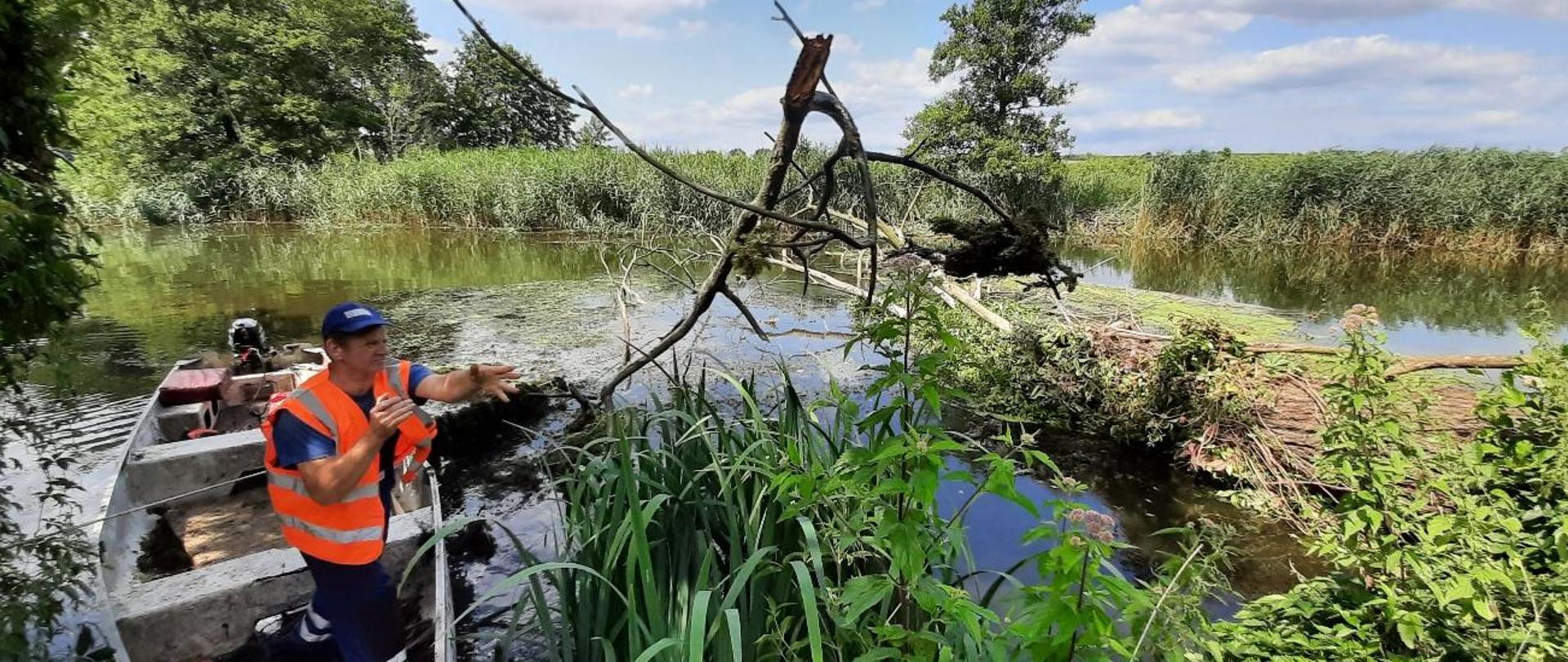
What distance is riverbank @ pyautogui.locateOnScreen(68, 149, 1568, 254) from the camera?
14.3 meters

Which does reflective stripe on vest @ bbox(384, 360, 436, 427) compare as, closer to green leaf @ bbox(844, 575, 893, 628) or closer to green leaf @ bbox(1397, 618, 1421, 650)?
green leaf @ bbox(844, 575, 893, 628)

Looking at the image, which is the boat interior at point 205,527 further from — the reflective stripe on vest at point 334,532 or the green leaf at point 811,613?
the green leaf at point 811,613

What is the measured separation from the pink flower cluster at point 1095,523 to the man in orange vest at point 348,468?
1.85m

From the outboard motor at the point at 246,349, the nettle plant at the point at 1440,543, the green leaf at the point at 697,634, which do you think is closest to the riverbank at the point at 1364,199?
the nettle plant at the point at 1440,543

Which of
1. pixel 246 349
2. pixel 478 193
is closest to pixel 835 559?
pixel 246 349

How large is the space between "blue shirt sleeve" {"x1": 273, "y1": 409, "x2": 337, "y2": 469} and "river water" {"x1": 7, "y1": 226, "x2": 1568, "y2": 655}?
492mm

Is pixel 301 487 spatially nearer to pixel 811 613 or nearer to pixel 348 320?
pixel 348 320

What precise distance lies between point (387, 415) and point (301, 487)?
514 mm

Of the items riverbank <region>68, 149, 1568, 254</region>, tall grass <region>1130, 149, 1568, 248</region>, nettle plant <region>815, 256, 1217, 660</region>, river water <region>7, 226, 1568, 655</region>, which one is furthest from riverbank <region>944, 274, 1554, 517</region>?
tall grass <region>1130, 149, 1568, 248</region>

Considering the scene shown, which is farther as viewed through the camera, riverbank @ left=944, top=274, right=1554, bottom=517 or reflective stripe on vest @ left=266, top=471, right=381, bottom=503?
riverbank @ left=944, top=274, right=1554, bottom=517

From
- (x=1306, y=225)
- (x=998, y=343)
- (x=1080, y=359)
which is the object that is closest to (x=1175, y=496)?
(x=1080, y=359)

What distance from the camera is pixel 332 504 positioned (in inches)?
87.9

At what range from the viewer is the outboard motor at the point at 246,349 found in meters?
6.11

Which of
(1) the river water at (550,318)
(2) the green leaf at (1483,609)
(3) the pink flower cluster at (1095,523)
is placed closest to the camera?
(3) the pink flower cluster at (1095,523)
